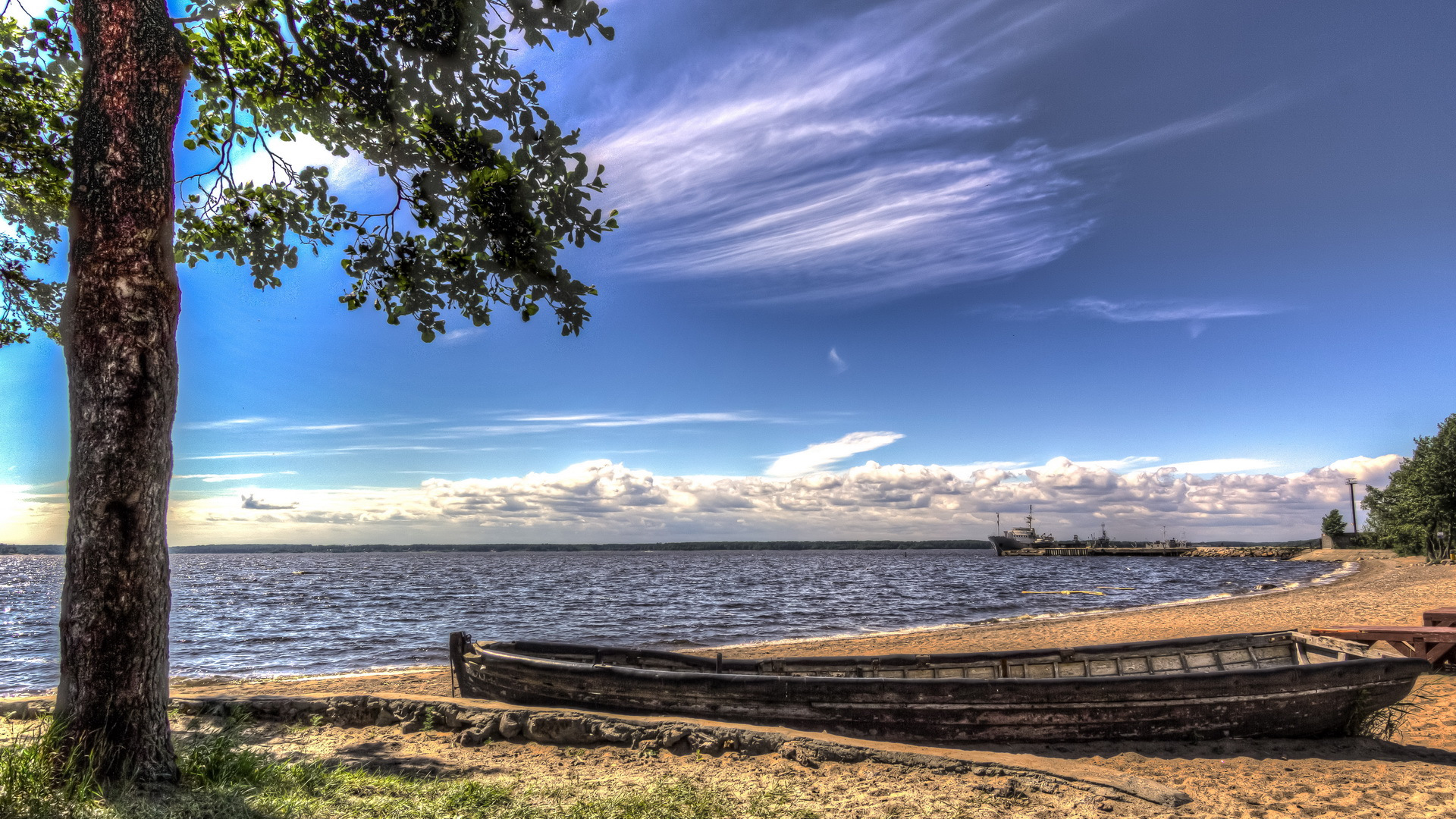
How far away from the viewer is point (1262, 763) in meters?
7.13

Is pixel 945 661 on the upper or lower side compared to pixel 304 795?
lower

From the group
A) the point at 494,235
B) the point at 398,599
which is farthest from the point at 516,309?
the point at 398,599

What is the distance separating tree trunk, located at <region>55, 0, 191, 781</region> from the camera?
4516 millimetres

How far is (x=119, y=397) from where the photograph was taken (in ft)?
15.0

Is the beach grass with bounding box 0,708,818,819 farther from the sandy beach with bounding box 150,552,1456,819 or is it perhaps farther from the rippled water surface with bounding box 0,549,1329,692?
the rippled water surface with bounding box 0,549,1329,692

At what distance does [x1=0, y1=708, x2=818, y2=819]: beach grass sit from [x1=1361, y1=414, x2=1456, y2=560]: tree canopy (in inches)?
2566

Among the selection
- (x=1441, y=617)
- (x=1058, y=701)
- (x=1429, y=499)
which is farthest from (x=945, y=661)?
(x=1429, y=499)

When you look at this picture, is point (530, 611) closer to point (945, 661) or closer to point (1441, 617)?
point (945, 661)

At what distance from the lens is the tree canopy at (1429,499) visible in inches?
1875

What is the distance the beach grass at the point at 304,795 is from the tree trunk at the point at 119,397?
225 mm

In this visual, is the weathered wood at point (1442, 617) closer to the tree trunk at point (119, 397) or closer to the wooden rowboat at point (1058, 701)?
the wooden rowboat at point (1058, 701)

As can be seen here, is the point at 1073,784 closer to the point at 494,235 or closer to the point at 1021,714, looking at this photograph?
the point at 1021,714

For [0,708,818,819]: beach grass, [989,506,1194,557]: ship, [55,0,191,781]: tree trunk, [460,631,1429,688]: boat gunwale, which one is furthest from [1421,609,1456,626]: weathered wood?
[989,506,1194,557]: ship

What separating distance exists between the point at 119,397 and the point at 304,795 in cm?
303
